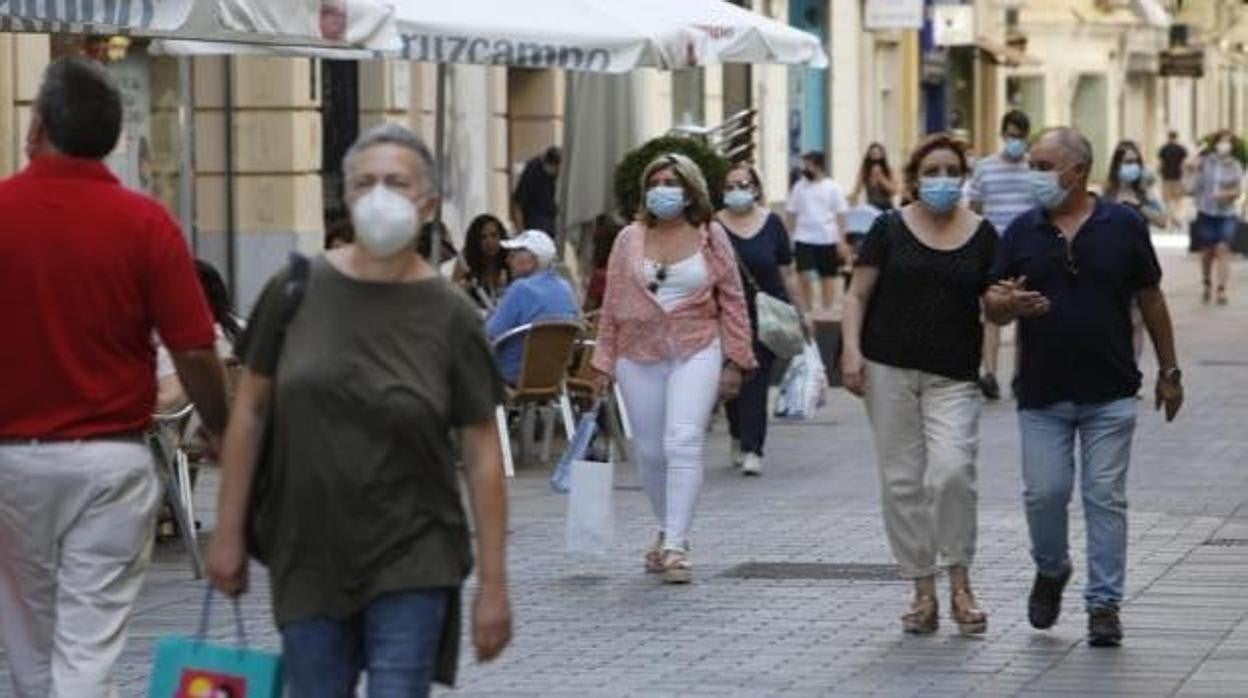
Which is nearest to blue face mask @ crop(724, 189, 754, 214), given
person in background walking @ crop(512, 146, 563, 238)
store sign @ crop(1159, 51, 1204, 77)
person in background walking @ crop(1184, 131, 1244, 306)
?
person in background walking @ crop(512, 146, 563, 238)

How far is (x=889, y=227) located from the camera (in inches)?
468

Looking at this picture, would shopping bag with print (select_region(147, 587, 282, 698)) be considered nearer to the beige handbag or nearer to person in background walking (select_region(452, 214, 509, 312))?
the beige handbag

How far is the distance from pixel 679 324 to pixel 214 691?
22.8 feet

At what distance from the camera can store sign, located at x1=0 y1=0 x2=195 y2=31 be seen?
467 inches

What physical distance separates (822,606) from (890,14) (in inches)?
1344

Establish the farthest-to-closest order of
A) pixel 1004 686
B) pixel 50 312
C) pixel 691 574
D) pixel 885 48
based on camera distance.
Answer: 1. pixel 885 48
2. pixel 691 574
3. pixel 1004 686
4. pixel 50 312

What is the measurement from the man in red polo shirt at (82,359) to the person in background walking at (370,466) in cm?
94

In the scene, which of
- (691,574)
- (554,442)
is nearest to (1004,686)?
(691,574)

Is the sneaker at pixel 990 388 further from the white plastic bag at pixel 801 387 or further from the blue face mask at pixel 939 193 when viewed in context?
the blue face mask at pixel 939 193

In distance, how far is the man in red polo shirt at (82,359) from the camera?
780 cm

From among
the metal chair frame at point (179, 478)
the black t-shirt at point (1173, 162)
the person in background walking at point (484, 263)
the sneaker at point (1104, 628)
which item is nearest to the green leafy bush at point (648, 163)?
the person in background walking at point (484, 263)

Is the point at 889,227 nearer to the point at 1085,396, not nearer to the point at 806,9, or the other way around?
the point at 1085,396

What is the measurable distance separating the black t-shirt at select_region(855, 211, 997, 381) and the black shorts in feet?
69.1

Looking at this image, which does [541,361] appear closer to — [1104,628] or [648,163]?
[648,163]
